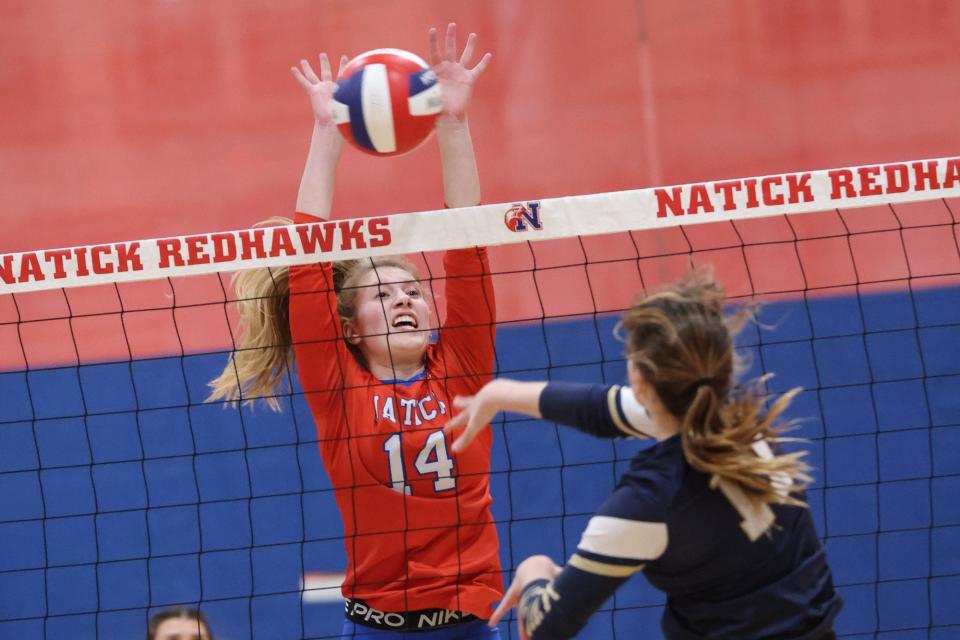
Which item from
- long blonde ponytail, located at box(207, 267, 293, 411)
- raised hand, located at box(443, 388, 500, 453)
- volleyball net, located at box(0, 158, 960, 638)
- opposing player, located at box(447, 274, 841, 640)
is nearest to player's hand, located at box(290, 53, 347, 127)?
long blonde ponytail, located at box(207, 267, 293, 411)

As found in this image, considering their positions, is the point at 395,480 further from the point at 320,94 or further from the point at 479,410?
the point at 320,94

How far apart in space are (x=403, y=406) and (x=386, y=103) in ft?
2.74

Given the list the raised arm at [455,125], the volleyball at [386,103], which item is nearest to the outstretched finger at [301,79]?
the volleyball at [386,103]

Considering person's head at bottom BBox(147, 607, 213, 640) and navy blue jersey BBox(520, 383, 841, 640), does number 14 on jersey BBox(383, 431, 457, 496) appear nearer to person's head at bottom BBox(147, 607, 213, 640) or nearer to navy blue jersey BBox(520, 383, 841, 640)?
navy blue jersey BBox(520, 383, 841, 640)

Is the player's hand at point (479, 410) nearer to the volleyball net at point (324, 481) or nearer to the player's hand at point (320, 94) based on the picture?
the player's hand at point (320, 94)

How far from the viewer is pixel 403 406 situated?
3.09 m

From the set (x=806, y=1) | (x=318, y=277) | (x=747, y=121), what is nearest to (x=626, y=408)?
(x=318, y=277)

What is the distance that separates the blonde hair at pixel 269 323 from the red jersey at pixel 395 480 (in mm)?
238

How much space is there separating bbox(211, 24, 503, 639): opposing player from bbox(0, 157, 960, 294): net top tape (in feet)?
0.31

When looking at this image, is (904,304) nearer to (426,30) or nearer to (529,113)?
(529,113)

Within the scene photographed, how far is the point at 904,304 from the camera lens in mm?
5234

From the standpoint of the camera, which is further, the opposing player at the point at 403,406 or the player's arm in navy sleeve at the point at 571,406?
the opposing player at the point at 403,406

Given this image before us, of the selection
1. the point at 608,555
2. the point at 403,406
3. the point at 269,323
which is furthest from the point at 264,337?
the point at 608,555

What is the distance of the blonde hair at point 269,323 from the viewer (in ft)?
10.9
